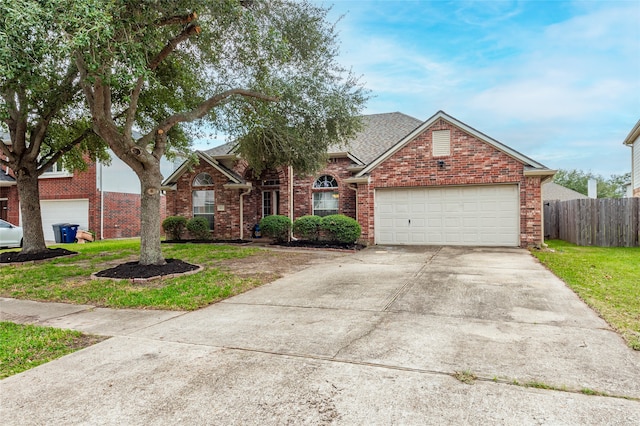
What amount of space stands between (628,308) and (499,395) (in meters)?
3.67

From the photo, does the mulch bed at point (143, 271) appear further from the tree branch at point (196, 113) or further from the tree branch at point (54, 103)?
the tree branch at point (54, 103)

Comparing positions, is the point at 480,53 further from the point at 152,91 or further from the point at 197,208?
the point at 197,208

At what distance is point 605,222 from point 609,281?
27.7 ft

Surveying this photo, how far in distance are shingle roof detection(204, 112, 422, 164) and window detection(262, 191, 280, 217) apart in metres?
2.78

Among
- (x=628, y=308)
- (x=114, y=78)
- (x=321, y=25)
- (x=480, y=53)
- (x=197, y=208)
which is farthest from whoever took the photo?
(x=197, y=208)

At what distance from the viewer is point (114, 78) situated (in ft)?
21.2

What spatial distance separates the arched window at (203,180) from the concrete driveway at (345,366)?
1204 cm

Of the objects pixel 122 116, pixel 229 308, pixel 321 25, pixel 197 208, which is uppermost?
pixel 321 25

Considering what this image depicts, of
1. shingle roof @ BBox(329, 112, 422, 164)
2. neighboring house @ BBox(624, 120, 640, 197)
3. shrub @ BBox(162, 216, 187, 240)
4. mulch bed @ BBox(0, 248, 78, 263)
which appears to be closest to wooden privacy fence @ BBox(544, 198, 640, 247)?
neighboring house @ BBox(624, 120, 640, 197)

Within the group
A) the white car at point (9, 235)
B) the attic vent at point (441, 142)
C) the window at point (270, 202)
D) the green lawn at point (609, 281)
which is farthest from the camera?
the window at point (270, 202)

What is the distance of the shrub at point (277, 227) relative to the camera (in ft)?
50.9

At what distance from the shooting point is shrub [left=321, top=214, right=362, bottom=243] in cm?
1405

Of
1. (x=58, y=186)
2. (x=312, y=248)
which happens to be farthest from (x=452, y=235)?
(x=58, y=186)

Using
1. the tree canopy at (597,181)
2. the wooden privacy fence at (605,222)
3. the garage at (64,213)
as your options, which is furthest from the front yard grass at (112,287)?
the tree canopy at (597,181)
